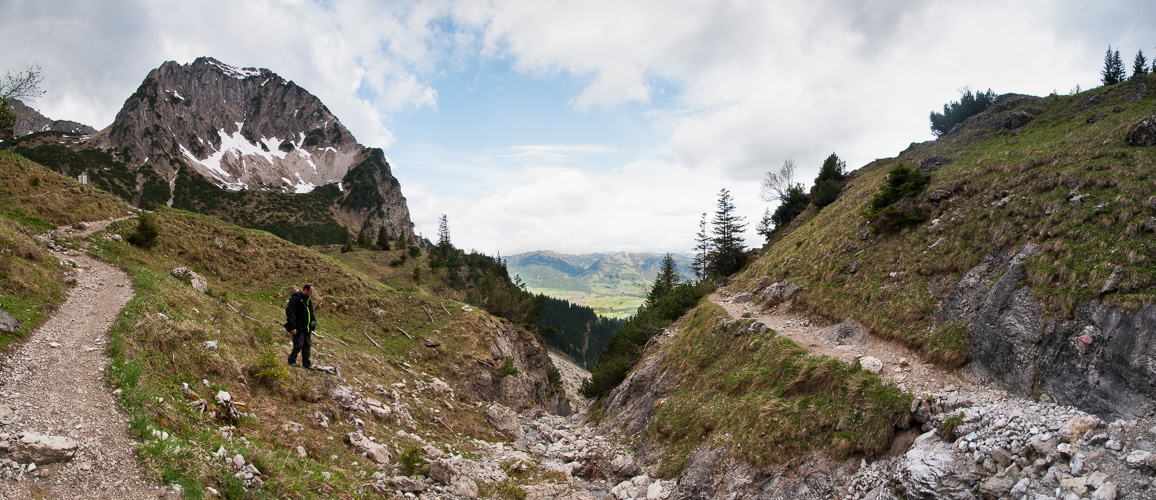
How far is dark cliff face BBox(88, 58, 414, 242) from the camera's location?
12219 centimetres

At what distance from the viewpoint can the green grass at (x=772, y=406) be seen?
36.8 ft

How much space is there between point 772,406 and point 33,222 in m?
30.2

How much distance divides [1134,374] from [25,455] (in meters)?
19.6

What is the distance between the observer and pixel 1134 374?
8227 millimetres

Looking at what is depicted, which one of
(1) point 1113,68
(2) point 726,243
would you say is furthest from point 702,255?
(1) point 1113,68

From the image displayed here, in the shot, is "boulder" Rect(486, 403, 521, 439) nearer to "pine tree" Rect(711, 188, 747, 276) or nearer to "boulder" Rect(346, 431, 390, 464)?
"boulder" Rect(346, 431, 390, 464)

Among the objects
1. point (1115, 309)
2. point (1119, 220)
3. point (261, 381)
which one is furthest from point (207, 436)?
point (1119, 220)

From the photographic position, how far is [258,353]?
1309cm

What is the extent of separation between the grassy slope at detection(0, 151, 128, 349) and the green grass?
61.5 feet

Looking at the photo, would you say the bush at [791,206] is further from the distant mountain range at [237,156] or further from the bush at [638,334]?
the distant mountain range at [237,156]

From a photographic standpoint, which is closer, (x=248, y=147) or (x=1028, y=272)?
(x=1028, y=272)

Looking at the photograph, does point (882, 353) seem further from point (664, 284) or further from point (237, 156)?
point (237, 156)

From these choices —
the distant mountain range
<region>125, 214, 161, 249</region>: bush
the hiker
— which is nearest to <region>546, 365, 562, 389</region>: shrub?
the hiker

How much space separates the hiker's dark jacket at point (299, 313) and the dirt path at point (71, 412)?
379 centimetres
